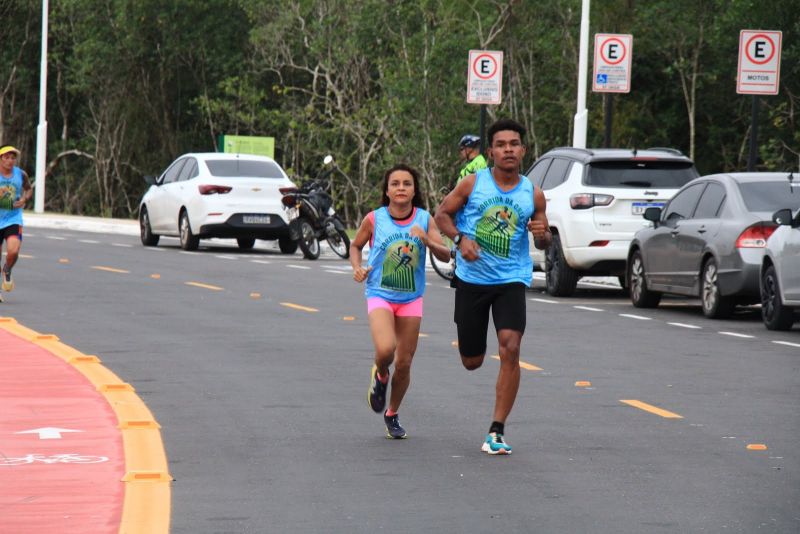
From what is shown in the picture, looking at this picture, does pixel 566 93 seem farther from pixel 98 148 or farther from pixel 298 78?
pixel 98 148

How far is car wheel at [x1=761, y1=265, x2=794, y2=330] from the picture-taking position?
17234 mm

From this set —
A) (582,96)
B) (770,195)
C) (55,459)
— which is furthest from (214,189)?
(55,459)

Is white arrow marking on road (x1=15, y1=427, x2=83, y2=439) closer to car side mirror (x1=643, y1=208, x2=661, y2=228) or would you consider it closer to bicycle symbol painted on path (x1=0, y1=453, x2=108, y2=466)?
bicycle symbol painted on path (x1=0, y1=453, x2=108, y2=466)

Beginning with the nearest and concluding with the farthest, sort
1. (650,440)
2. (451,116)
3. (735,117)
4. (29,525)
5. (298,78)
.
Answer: (29,525) → (650,440) → (451,116) → (735,117) → (298,78)

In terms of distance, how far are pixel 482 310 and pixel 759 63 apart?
1371 cm

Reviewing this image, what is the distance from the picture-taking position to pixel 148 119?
53750mm

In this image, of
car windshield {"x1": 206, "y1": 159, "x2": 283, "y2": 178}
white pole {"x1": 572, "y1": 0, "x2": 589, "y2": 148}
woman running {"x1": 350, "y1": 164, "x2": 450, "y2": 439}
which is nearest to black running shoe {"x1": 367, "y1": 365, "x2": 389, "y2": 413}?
woman running {"x1": 350, "y1": 164, "x2": 450, "y2": 439}

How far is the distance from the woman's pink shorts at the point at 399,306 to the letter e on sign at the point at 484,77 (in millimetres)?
17408

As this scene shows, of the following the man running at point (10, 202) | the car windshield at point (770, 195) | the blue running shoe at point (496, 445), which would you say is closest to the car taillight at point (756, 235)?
the car windshield at point (770, 195)

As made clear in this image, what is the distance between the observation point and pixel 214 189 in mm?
29875

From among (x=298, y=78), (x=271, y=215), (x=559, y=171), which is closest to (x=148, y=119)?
(x=298, y=78)

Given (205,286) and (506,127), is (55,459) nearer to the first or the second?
(506,127)

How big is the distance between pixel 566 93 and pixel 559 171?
17.9 metres

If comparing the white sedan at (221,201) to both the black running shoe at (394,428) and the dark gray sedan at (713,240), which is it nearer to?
the dark gray sedan at (713,240)
